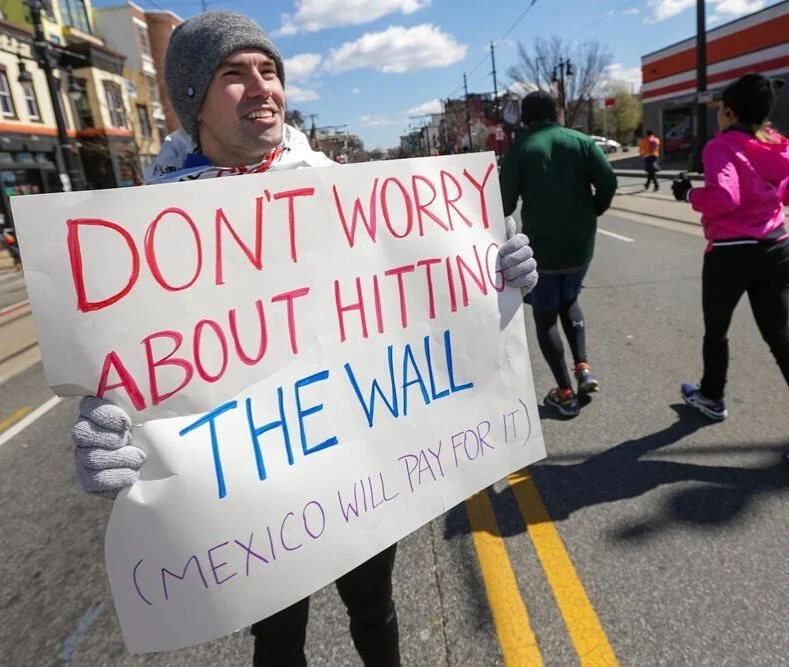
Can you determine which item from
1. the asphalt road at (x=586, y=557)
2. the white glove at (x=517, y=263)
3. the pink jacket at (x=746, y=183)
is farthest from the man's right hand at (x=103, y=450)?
the pink jacket at (x=746, y=183)

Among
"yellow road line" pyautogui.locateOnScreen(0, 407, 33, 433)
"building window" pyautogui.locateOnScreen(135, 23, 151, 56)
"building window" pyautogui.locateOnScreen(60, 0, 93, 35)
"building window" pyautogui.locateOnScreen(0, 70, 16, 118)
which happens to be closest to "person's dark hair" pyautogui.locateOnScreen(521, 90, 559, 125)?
"yellow road line" pyautogui.locateOnScreen(0, 407, 33, 433)

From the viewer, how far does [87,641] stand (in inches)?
85.7

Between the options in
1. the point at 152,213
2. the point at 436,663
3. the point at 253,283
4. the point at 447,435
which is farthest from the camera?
the point at 436,663

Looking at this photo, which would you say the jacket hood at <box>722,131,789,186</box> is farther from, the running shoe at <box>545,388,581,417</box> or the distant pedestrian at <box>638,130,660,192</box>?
the distant pedestrian at <box>638,130,660,192</box>

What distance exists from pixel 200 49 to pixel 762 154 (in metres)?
2.60

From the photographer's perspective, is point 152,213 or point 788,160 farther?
point 788,160

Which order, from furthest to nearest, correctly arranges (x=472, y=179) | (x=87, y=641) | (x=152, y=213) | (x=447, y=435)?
(x=87, y=641), (x=472, y=179), (x=447, y=435), (x=152, y=213)

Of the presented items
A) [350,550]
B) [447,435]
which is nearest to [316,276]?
[447,435]

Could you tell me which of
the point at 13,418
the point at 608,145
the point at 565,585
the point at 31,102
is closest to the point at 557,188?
the point at 565,585

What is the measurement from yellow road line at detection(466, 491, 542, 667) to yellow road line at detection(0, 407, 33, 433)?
3.98 metres

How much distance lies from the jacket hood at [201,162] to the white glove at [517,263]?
1.81 feet

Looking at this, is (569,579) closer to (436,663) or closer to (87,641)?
(436,663)

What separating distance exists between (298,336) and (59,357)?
0.49m

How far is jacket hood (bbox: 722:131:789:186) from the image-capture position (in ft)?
9.11
